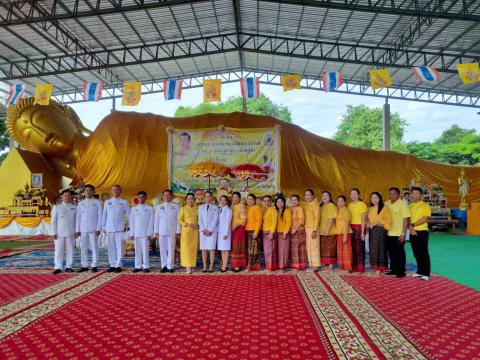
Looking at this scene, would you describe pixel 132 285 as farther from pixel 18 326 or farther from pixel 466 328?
pixel 466 328

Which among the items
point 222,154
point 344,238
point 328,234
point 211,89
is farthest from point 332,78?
point 344,238

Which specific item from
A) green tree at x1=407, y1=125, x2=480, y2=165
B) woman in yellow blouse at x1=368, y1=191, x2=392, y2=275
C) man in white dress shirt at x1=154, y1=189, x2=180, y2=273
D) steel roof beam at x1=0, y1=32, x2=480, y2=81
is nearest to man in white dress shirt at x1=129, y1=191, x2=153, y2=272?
man in white dress shirt at x1=154, y1=189, x2=180, y2=273

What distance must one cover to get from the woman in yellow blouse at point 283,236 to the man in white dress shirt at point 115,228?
2113 mm

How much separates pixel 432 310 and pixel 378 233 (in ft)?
5.15

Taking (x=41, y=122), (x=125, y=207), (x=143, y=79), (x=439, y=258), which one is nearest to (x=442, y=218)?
(x=439, y=258)

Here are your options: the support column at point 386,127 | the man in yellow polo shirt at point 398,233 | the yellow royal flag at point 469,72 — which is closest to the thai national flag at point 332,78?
the yellow royal flag at point 469,72

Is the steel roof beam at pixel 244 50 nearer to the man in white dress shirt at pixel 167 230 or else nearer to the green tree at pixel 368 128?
the man in white dress shirt at pixel 167 230

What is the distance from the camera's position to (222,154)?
7.90 meters

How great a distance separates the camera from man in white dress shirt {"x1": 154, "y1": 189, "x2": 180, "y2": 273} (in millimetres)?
5023

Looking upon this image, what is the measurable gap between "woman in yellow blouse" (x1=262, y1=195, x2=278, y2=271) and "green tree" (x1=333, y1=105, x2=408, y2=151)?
838 inches

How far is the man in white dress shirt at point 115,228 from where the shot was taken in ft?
16.6

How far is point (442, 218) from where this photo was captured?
9.70 m

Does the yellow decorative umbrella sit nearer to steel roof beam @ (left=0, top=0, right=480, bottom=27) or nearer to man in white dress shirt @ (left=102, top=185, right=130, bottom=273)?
man in white dress shirt @ (left=102, top=185, right=130, bottom=273)

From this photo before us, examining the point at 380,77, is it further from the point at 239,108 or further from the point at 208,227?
the point at 239,108
